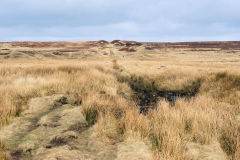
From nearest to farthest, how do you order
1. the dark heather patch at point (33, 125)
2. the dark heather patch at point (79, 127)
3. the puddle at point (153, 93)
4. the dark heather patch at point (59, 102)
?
the dark heather patch at point (33, 125) → the dark heather patch at point (79, 127) → the dark heather patch at point (59, 102) → the puddle at point (153, 93)

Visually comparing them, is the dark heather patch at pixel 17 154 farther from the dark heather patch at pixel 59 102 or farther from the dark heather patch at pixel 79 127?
the dark heather patch at pixel 59 102

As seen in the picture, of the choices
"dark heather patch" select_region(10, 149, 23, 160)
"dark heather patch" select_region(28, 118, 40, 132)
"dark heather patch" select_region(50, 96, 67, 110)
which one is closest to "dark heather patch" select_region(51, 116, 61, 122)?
"dark heather patch" select_region(28, 118, 40, 132)

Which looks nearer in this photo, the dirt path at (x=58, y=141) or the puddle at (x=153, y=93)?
the dirt path at (x=58, y=141)

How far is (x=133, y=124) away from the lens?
164 inches

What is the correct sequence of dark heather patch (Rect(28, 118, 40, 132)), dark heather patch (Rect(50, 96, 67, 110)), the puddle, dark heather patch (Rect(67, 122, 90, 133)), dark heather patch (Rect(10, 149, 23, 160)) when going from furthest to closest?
1. the puddle
2. dark heather patch (Rect(50, 96, 67, 110))
3. dark heather patch (Rect(67, 122, 90, 133))
4. dark heather patch (Rect(28, 118, 40, 132))
5. dark heather patch (Rect(10, 149, 23, 160))

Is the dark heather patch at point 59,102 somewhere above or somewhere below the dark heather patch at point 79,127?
above

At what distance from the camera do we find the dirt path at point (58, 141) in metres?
3.14

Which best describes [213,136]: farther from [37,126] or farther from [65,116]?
[37,126]

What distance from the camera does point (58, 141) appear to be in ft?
12.1

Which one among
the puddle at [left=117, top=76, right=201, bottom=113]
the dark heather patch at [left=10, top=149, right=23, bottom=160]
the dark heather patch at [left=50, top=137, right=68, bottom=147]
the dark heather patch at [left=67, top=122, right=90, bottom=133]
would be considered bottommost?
the puddle at [left=117, top=76, right=201, bottom=113]

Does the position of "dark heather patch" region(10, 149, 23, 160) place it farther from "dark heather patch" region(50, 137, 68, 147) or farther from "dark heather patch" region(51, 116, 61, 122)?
"dark heather patch" region(51, 116, 61, 122)

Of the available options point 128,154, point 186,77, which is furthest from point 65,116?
point 186,77

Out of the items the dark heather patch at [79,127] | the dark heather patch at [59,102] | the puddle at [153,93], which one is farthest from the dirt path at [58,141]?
the puddle at [153,93]

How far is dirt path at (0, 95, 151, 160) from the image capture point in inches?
124
